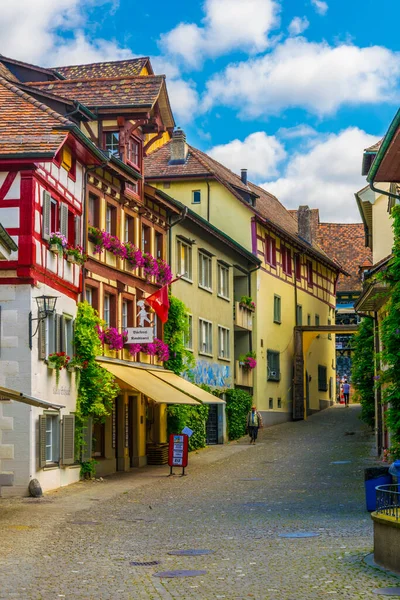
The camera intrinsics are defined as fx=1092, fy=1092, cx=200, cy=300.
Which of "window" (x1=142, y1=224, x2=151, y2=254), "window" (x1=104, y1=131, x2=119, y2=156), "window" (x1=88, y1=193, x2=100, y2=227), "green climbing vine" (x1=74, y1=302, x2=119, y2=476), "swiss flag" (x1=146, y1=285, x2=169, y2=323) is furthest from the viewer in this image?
"window" (x1=142, y1=224, x2=151, y2=254)

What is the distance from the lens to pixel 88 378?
28844 millimetres

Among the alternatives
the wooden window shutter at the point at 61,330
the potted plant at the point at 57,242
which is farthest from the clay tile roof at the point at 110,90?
the wooden window shutter at the point at 61,330

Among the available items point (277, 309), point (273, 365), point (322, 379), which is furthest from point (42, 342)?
point (322, 379)

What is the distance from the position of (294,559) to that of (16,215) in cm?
1300

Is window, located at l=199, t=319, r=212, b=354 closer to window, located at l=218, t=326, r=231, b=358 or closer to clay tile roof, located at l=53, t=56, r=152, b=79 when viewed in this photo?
window, located at l=218, t=326, r=231, b=358

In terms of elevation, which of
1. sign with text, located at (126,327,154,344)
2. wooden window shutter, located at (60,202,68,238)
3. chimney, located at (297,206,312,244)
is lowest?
sign with text, located at (126,327,154,344)

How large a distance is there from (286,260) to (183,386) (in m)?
22.1

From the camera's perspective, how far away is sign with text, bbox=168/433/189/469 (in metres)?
30.2

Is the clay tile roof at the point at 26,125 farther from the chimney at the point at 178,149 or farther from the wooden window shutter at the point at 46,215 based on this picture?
the chimney at the point at 178,149

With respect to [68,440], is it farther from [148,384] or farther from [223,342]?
[223,342]

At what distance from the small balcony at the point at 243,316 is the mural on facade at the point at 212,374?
2.37m

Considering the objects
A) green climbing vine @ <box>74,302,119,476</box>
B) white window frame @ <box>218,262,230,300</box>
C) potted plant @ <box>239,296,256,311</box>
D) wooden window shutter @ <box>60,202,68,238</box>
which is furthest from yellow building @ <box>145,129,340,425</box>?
wooden window shutter @ <box>60,202,68,238</box>

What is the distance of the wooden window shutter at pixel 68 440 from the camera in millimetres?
26906

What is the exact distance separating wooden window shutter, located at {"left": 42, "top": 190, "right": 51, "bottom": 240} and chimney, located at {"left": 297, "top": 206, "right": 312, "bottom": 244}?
3865 cm
